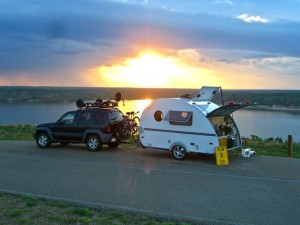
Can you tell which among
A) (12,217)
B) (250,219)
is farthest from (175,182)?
(12,217)

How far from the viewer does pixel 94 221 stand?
7.43 metres

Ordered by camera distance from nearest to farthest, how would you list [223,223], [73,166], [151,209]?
[223,223] → [151,209] → [73,166]

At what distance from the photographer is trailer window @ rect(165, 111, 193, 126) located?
46.5ft

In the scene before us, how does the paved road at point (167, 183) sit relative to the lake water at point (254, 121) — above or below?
below

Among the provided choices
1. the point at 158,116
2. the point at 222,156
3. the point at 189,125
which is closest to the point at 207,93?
the point at 189,125

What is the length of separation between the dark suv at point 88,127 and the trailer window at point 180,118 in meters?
2.71

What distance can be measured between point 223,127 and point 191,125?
136 centimetres

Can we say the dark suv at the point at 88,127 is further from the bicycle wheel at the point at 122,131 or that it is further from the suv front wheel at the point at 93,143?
the bicycle wheel at the point at 122,131

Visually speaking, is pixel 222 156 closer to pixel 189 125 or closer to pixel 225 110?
pixel 189 125

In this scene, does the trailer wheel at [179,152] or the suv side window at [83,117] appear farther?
the suv side window at [83,117]

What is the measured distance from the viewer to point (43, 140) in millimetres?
17781

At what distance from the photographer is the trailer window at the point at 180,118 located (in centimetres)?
1418

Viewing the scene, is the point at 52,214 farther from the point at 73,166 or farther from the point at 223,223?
the point at 73,166

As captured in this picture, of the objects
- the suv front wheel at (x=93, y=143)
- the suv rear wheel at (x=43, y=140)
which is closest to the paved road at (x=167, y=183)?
the suv front wheel at (x=93, y=143)
